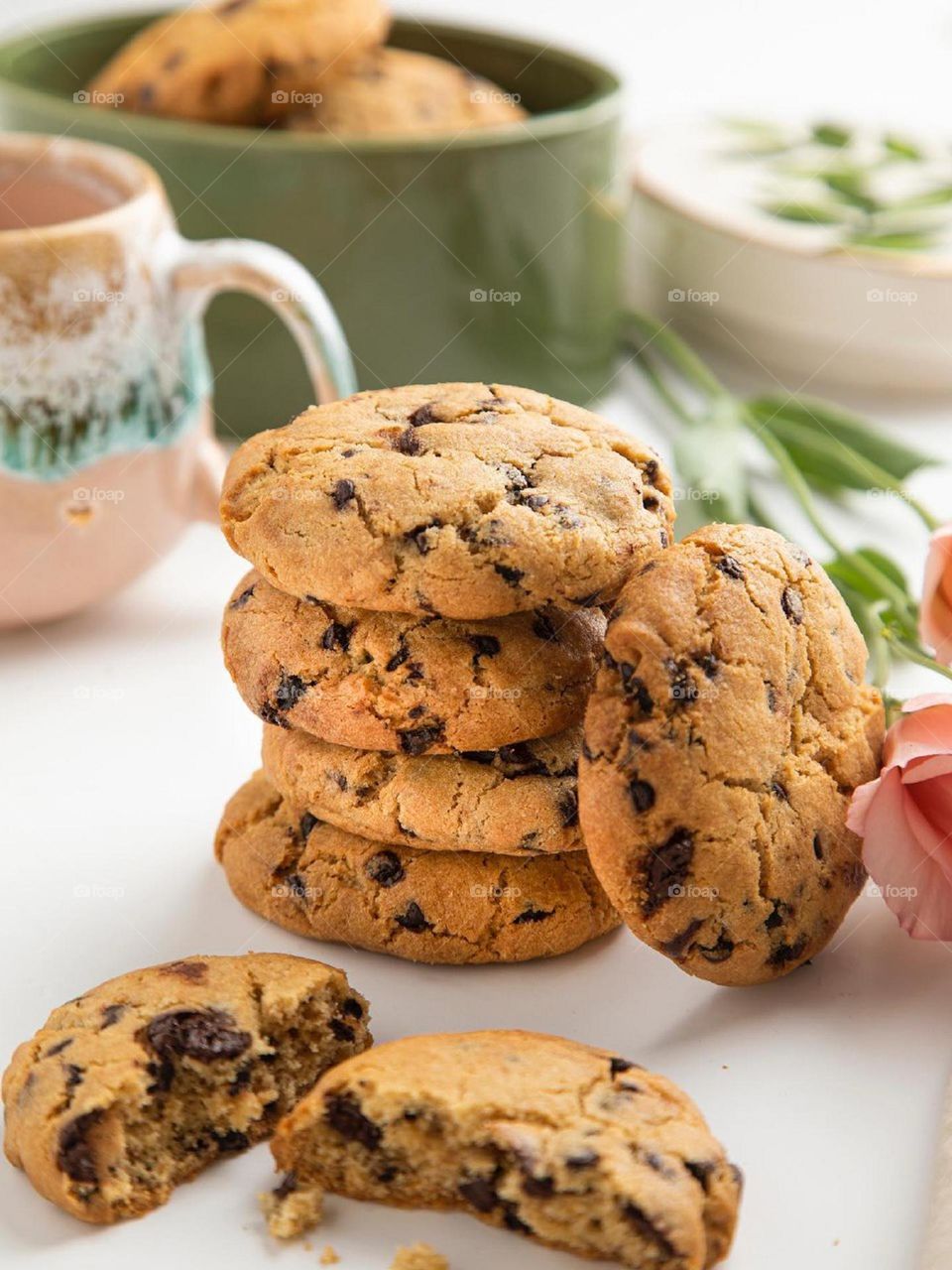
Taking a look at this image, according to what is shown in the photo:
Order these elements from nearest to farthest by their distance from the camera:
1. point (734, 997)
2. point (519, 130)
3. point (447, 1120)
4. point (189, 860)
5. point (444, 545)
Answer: point (447, 1120) → point (444, 545) → point (734, 997) → point (189, 860) → point (519, 130)

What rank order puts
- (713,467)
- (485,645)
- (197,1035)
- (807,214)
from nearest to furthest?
1. (197,1035)
2. (485,645)
3. (713,467)
4. (807,214)

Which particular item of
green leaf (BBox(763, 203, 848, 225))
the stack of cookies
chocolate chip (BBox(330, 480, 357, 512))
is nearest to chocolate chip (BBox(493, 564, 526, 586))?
the stack of cookies

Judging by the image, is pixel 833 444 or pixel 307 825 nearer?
pixel 307 825

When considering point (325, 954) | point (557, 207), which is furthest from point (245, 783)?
point (557, 207)

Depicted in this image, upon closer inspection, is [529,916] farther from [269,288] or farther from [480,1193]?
[269,288]

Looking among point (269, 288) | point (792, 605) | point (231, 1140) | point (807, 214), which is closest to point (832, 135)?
point (807, 214)

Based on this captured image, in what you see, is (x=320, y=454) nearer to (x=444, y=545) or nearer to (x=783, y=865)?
(x=444, y=545)

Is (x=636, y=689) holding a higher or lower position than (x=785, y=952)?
higher
